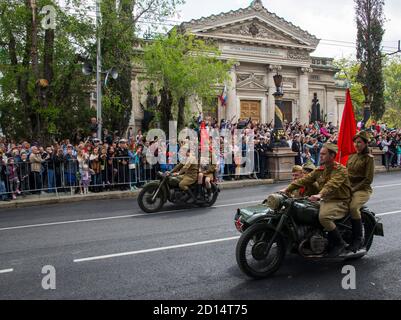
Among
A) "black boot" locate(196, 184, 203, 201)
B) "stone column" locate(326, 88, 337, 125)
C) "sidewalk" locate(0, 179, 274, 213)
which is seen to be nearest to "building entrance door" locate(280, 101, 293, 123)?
"stone column" locate(326, 88, 337, 125)

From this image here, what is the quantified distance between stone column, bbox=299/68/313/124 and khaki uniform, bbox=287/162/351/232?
33.7 meters

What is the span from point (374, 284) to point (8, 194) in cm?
1066

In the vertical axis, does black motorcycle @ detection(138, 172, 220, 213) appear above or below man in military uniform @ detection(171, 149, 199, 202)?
below

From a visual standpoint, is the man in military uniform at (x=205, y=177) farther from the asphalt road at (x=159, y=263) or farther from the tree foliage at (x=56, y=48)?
the tree foliage at (x=56, y=48)

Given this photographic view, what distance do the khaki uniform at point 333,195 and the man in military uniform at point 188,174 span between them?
4747 mm

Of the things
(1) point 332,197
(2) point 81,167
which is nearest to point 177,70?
(2) point 81,167

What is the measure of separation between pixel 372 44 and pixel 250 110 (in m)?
12.2

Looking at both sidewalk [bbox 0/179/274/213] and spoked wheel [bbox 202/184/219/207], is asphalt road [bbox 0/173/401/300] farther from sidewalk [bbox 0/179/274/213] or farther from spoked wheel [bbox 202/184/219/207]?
sidewalk [bbox 0/179/274/213]

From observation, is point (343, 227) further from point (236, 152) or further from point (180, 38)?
point (180, 38)

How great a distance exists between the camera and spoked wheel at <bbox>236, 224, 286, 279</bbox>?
4793 millimetres

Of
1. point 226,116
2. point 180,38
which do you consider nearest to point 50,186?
point 180,38

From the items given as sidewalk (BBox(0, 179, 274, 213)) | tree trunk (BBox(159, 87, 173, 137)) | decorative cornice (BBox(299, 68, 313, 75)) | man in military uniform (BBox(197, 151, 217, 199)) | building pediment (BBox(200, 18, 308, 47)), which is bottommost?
sidewalk (BBox(0, 179, 274, 213))

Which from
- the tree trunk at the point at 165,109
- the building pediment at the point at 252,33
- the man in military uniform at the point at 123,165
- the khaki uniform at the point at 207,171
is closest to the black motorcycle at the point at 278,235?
the khaki uniform at the point at 207,171

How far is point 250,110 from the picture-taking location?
36438mm
